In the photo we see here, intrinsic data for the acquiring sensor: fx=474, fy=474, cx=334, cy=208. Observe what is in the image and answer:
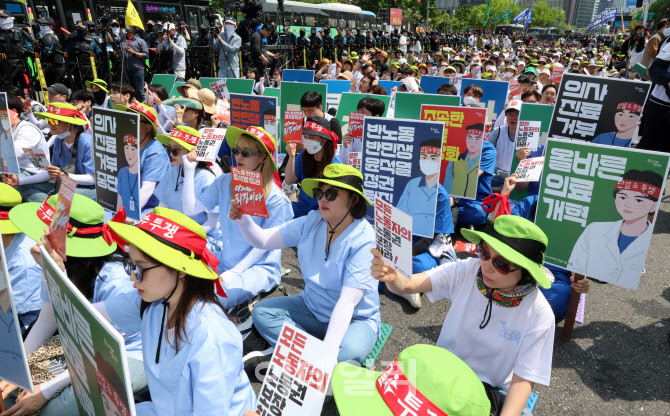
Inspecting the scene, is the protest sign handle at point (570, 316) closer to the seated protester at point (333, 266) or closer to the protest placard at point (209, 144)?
the seated protester at point (333, 266)

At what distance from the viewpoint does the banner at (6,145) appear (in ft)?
16.4

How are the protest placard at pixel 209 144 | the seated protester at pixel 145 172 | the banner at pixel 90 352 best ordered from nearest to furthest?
the banner at pixel 90 352, the protest placard at pixel 209 144, the seated protester at pixel 145 172

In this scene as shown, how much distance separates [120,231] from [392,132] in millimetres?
2929

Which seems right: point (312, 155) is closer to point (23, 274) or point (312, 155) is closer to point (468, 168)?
point (468, 168)

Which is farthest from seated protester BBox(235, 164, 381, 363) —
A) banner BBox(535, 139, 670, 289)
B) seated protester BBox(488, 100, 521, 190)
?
seated protester BBox(488, 100, 521, 190)

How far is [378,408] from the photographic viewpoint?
147cm

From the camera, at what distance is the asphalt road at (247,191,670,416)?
3004mm

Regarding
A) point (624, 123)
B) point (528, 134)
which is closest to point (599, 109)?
point (624, 123)

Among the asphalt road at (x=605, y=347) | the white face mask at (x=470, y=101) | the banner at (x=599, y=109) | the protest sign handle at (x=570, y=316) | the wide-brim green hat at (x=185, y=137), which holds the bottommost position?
the asphalt road at (x=605, y=347)

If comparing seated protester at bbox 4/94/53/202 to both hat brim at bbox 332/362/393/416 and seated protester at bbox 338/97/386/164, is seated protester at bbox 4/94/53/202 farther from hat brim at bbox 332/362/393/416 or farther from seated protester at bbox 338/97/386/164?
hat brim at bbox 332/362/393/416

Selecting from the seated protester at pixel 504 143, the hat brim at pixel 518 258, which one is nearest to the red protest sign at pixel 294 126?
the seated protester at pixel 504 143

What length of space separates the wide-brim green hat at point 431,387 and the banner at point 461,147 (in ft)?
12.0

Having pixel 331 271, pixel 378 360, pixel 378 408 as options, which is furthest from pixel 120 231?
pixel 378 360

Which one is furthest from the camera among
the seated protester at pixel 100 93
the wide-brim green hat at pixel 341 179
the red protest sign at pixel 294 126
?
the seated protester at pixel 100 93
